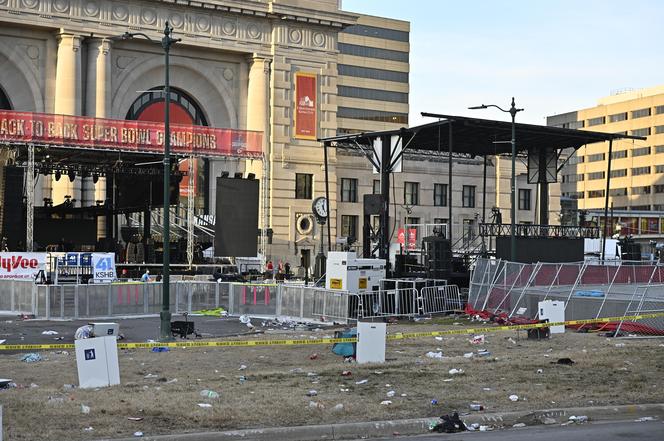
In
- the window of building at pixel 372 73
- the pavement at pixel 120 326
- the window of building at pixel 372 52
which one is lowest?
the pavement at pixel 120 326

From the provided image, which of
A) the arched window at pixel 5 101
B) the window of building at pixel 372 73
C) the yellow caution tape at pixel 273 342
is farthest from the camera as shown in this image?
the window of building at pixel 372 73

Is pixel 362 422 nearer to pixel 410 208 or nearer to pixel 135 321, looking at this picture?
pixel 135 321

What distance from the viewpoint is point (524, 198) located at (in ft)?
280

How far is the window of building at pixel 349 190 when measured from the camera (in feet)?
250

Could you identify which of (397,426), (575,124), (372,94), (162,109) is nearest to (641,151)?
(575,124)

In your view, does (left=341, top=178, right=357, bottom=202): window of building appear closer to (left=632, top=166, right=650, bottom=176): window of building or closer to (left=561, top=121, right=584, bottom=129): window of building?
(left=632, top=166, right=650, bottom=176): window of building

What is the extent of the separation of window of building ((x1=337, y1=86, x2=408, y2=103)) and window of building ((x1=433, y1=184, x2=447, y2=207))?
38.4 metres

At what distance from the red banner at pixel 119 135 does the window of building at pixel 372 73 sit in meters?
64.2

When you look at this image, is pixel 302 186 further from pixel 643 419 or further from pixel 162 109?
pixel 643 419

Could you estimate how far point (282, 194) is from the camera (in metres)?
70.5

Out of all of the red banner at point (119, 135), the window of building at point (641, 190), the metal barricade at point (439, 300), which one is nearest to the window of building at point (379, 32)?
the window of building at point (641, 190)

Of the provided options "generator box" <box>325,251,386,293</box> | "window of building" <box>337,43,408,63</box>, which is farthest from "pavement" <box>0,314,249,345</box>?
"window of building" <box>337,43,408,63</box>

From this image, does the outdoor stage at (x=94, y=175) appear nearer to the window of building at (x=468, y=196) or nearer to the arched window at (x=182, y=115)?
the arched window at (x=182, y=115)

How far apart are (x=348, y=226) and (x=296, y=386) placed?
195 ft
